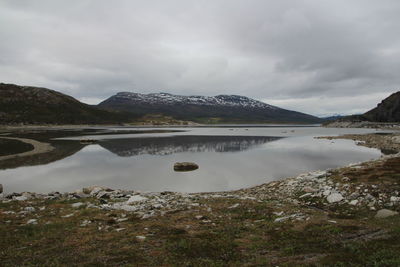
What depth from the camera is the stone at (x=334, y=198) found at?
20672 millimetres

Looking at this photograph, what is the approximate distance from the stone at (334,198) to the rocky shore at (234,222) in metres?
0.07

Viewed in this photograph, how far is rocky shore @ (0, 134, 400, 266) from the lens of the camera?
10.9m

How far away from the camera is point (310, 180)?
2762 cm

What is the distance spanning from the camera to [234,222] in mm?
16125

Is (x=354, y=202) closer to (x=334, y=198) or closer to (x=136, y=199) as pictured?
(x=334, y=198)

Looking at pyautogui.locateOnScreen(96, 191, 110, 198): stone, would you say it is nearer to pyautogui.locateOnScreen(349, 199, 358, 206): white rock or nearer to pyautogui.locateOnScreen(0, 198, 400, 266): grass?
pyautogui.locateOnScreen(0, 198, 400, 266): grass

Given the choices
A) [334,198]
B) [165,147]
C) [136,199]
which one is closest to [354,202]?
[334,198]

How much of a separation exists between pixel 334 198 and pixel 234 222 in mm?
10026

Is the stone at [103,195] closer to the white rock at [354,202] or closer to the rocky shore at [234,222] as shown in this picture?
the rocky shore at [234,222]

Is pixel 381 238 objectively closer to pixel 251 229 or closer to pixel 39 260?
pixel 251 229

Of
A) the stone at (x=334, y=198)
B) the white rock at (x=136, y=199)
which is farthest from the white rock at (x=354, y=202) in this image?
the white rock at (x=136, y=199)

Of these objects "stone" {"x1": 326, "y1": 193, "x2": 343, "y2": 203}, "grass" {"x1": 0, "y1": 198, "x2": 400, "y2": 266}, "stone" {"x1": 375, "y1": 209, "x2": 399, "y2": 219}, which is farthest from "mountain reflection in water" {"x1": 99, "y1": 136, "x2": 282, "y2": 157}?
"stone" {"x1": 375, "y1": 209, "x2": 399, "y2": 219}

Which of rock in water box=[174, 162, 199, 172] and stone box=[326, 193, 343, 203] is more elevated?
stone box=[326, 193, 343, 203]

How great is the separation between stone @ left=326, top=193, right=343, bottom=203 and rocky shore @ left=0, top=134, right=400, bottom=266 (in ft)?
0.24
